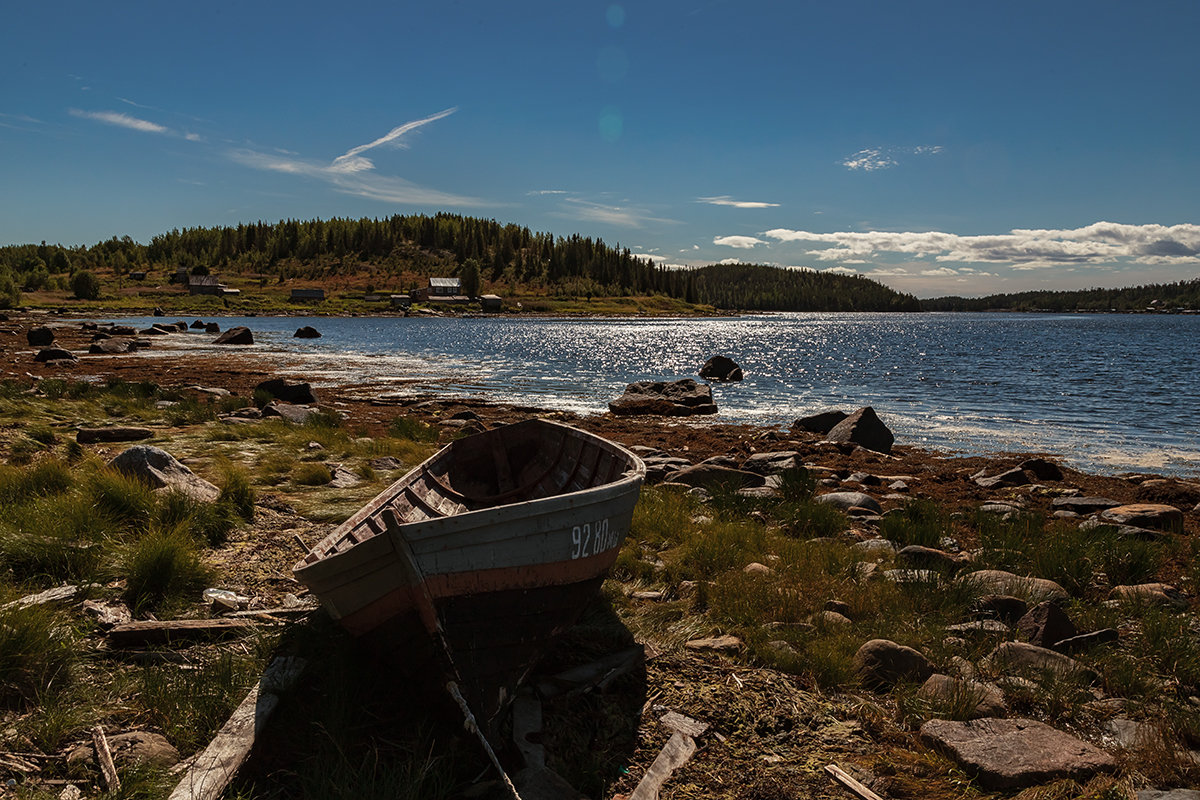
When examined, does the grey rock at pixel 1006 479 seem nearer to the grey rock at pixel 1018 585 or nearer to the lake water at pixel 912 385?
the lake water at pixel 912 385

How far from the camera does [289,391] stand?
22.6m

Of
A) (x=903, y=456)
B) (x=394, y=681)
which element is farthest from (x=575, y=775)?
(x=903, y=456)

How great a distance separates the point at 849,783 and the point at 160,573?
5935 millimetres

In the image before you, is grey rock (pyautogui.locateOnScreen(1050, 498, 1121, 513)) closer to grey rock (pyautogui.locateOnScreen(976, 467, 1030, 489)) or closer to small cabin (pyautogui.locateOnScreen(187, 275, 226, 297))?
grey rock (pyautogui.locateOnScreen(976, 467, 1030, 489))

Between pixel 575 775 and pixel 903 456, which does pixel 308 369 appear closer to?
pixel 903 456

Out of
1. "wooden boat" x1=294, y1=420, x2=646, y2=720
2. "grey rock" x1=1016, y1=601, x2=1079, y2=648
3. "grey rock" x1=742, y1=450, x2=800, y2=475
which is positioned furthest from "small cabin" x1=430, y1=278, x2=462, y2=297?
"grey rock" x1=1016, y1=601, x2=1079, y2=648

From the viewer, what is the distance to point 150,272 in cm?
18225

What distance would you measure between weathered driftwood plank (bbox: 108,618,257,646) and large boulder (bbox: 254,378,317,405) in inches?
725

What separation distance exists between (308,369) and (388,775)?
37.5 m

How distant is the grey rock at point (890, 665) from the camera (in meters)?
5.35

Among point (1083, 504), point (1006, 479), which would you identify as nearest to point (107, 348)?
point (1006, 479)

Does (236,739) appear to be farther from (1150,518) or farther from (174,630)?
(1150,518)

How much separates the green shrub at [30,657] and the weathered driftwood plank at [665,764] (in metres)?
3.87

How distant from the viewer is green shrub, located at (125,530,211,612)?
18.9ft
